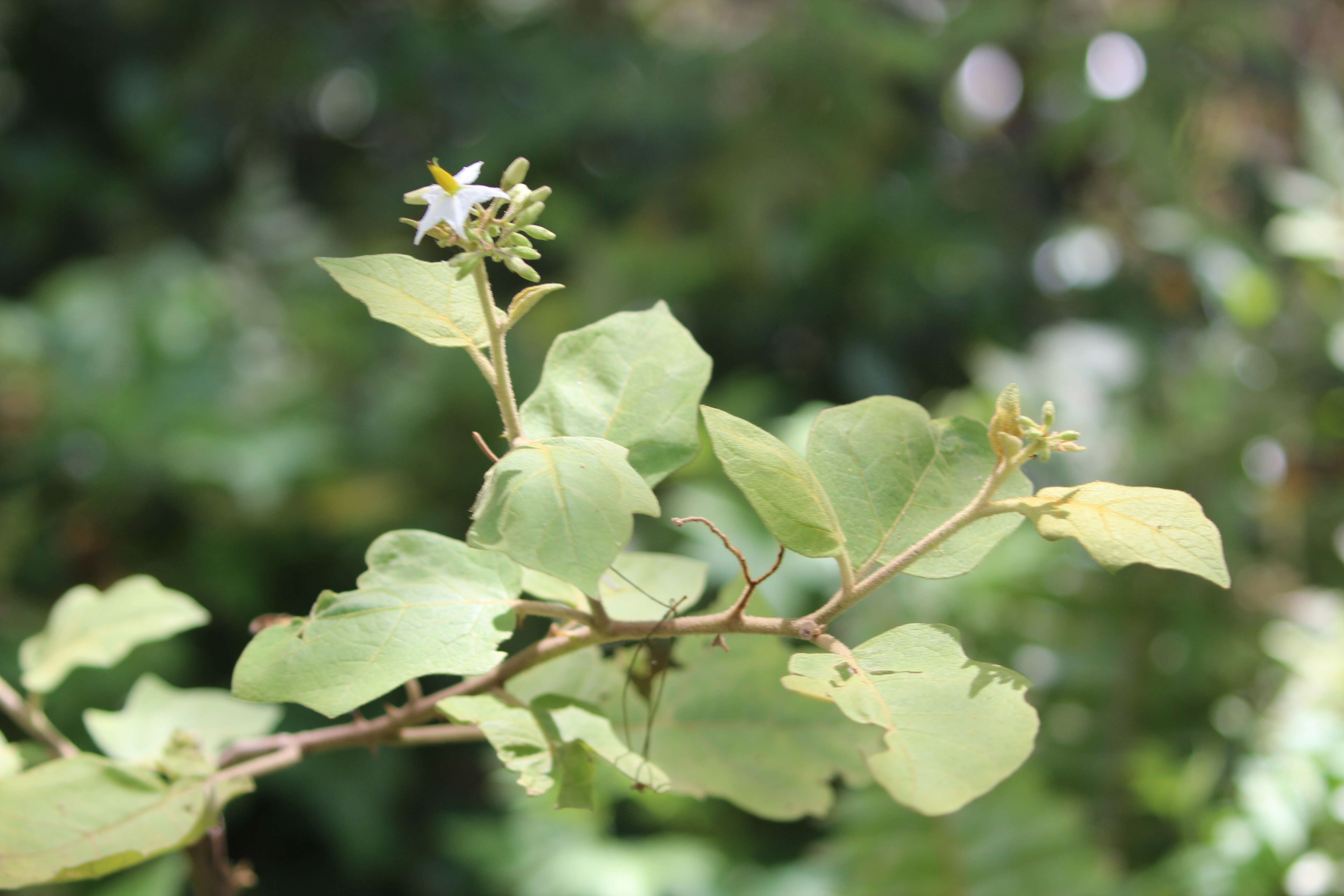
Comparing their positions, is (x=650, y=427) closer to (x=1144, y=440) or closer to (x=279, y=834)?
(x=1144, y=440)

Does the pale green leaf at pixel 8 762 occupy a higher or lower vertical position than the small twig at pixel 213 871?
higher

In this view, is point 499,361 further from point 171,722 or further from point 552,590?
point 171,722

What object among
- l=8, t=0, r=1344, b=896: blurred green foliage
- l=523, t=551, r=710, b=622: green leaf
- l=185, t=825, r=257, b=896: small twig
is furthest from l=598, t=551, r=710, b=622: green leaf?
l=8, t=0, r=1344, b=896: blurred green foliage

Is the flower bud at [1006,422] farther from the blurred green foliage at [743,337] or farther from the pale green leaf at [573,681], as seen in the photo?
the blurred green foliage at [743,337]

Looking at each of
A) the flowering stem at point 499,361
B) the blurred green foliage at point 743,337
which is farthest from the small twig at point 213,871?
the blurred green foliage at point 743,337

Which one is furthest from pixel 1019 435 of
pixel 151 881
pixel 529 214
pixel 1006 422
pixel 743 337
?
pixel 743 337

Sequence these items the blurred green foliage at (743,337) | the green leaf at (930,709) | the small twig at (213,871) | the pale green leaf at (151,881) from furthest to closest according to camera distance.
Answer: the blurred green foliage at (743,337), the pale green leaf at (151,881), the small twig at (213,871), the green leaf at (930,709)
